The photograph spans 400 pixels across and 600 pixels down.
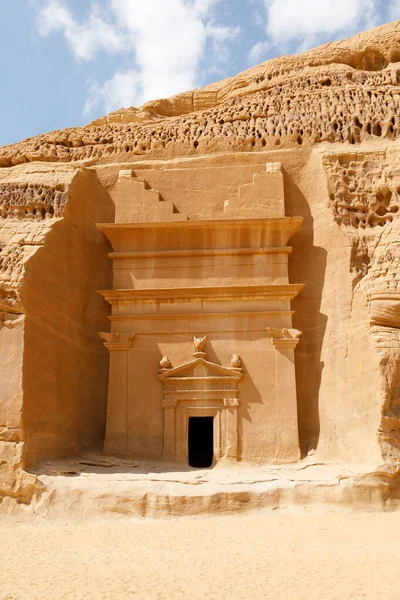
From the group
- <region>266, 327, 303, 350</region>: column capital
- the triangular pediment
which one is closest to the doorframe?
the triangular pediment

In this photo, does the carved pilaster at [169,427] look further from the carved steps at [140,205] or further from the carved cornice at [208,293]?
the carved steps at [140,205]

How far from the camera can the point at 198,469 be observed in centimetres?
1177

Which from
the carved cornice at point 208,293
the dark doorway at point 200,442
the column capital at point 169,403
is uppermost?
the carved cornice at point 208,293

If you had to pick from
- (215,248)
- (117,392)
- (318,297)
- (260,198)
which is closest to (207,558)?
(117,392)

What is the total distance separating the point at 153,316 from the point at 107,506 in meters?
4.37

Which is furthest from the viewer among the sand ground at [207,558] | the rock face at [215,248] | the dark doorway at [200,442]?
the dark doorway at [200,442]

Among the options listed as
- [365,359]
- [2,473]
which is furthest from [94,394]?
[365,359]

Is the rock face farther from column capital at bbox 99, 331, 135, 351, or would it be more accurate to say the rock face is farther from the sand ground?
the sand ground

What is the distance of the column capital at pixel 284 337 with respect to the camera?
492 inches

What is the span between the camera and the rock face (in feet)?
37.0

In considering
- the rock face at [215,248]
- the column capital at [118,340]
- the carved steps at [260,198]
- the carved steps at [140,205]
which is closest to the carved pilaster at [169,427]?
the rock face at [215,248]

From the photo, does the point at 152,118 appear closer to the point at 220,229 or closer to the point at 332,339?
the point at 220,229

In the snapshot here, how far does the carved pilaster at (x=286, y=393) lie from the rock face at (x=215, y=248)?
7 cm

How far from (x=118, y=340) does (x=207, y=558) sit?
19.4 feet
